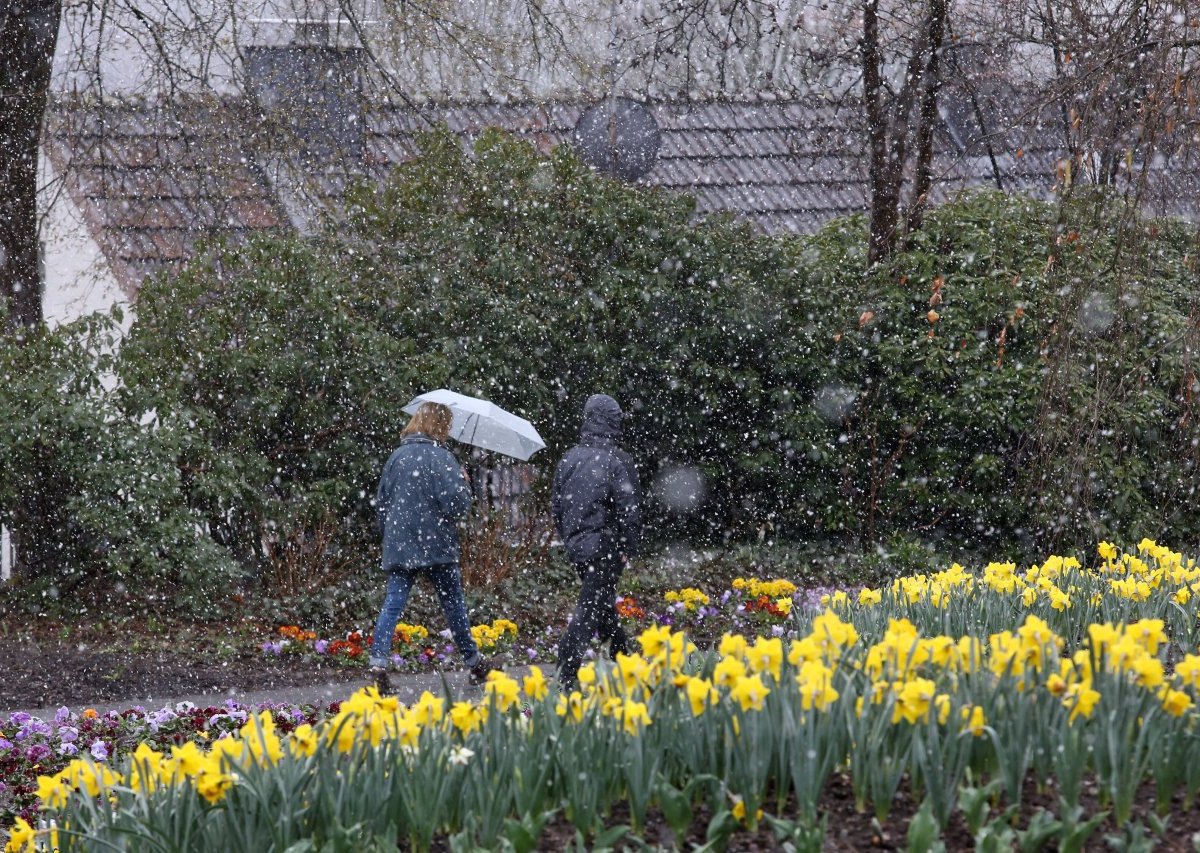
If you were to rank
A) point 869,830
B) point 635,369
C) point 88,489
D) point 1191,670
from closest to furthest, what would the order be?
point 869,830, point 1191,670, point 88,489, point 635,369

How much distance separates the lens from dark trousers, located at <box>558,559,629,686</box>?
22.9ft

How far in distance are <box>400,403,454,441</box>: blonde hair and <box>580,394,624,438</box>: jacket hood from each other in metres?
0.88

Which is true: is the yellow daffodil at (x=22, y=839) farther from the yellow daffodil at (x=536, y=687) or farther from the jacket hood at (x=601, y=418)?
the jacket hood at (x=601, y=418)

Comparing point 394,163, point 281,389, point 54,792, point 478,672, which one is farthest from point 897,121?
point 54,792

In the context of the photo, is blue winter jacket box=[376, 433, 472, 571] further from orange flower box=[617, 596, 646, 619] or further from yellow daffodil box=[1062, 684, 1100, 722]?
yellow daffodil box=[1062, 684, 1100, 722]

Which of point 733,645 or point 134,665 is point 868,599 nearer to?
point 733,645

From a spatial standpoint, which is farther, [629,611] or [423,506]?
[629,611]

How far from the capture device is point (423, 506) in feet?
24.5

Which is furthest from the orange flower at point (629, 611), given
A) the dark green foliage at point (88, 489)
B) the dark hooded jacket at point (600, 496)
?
the dark green foliage at point (88, 489)

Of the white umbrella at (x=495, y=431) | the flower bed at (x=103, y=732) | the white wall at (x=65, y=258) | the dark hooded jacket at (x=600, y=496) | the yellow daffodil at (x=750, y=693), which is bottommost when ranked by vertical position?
the flower bed at (x=103, y=732)

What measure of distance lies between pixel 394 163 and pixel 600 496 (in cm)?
644

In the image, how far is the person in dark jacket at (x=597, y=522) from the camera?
6.98 meters

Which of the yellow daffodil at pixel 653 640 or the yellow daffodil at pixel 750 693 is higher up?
the yellow daffodil at pixel 653 640

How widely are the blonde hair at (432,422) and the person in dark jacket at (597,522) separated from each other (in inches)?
32.4
